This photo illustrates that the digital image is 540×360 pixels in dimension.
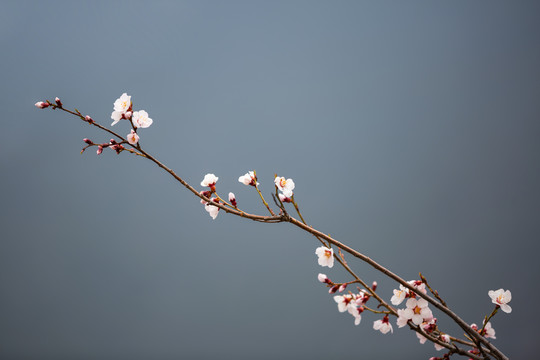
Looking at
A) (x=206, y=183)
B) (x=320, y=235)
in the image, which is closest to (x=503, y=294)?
(x=320, y=235)

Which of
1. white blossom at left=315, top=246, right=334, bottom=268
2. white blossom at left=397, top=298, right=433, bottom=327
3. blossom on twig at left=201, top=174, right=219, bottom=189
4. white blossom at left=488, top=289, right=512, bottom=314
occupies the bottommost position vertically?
white blossom at left=397, top=298, right=433, bottom=327

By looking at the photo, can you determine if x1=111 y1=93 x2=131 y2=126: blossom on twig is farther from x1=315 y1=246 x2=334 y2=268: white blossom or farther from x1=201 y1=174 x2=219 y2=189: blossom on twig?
x1=315 y1=246 x2=334 y2=268: white blossom

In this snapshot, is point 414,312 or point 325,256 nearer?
point 414,312

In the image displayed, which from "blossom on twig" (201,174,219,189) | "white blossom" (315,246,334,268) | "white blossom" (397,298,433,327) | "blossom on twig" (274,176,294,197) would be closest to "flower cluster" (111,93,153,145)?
"blossom on twig" (201,174,219,189)

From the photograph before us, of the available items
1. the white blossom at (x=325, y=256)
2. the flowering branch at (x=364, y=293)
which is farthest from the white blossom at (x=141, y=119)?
the white blossom at (x=325, y=256)

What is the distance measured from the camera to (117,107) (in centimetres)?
71

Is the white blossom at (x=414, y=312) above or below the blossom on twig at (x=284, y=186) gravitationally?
below

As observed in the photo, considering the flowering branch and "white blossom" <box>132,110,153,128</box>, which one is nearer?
the flowering branch

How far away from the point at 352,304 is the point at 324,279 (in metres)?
0.07

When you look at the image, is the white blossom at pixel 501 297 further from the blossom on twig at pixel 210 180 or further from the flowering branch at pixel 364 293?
the blossom on twig at pixel 210 180

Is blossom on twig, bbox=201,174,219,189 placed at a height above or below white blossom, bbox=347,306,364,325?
above

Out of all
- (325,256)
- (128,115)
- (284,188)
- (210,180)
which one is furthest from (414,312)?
(128,115)

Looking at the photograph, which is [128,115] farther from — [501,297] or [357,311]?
[501,297]

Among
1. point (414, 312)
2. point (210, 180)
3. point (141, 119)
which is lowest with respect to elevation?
point (414, 312)
